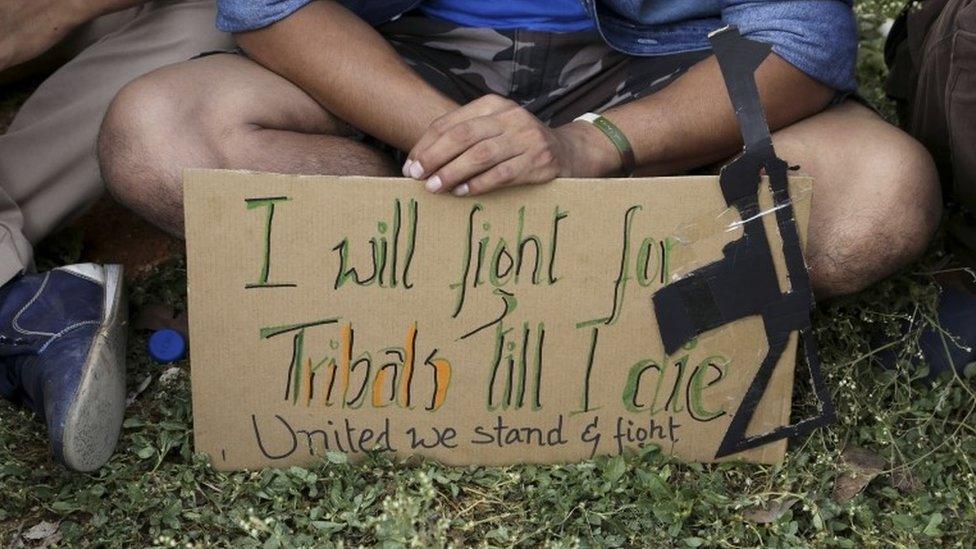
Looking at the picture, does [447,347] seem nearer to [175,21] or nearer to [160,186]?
[160,186]

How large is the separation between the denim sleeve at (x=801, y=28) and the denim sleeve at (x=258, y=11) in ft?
2.34

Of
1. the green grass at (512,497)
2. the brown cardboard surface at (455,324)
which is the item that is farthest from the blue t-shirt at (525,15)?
the green grass at (512,497)

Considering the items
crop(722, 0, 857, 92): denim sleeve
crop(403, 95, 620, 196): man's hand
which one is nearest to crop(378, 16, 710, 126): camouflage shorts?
crop(722, 0, 857, 92): denim sleeve

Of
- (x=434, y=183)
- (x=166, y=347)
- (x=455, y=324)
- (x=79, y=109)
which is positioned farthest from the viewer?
(x=79, y=109)

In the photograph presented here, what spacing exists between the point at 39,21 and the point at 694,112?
1.19 metres

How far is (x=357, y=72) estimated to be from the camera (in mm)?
1992

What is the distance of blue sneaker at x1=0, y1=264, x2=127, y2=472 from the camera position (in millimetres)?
1862

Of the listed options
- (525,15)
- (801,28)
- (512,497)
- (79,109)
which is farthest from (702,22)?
(79,109)

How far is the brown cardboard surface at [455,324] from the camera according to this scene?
175cm

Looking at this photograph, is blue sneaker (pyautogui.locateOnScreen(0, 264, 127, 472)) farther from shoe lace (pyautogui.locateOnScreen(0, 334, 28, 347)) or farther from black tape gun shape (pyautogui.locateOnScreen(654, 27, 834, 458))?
black tape gun shape (pyautogui.locateOnScreen(654, 27, 834, 458))

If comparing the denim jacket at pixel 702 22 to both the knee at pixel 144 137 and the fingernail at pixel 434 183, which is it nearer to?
the knee at pixel 144 137

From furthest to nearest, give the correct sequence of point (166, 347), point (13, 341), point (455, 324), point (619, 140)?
point (166, 347) < point (13, 341) < point (619, 140) < point (455, 324)

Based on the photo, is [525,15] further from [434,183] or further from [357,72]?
[434,183]

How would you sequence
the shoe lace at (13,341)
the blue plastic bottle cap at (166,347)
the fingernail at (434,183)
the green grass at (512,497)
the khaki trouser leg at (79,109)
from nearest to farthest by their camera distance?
1. the fingernail at (434,183)
2. the green grass at (512,497)
3. the shoe lace at (13,341)
4. the blue plastic bottle cap at (166,347)
5. the khaki trouser leg at (79,109)
